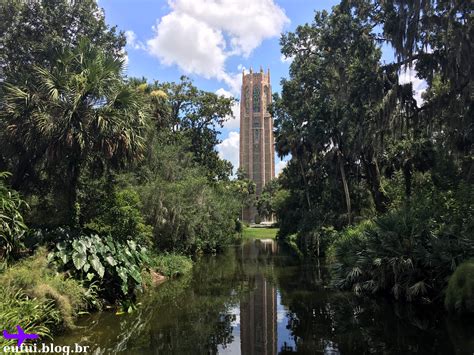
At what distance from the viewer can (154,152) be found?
22938mm

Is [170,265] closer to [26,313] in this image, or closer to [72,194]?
[72,194]

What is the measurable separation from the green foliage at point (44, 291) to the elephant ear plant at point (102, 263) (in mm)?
453

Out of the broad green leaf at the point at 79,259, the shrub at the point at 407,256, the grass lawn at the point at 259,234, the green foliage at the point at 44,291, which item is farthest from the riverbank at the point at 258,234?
the green foliage at the point at 44,291

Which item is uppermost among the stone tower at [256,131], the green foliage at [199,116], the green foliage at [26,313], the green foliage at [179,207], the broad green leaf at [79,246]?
the stone tower at [256,131]

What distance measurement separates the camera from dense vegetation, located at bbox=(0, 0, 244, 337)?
8.95 metres

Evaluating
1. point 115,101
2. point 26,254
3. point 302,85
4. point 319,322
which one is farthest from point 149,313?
point 302,85

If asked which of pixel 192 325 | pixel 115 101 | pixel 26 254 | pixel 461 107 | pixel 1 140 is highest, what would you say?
pixel 461 107

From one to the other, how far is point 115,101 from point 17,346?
8.66 metres

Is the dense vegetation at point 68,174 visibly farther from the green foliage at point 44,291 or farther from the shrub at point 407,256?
the shrub at point 407,256

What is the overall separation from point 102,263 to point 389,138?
57.4 ft

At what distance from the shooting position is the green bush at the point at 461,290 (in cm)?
940

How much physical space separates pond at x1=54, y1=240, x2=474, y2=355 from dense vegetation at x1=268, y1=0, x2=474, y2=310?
138 cm

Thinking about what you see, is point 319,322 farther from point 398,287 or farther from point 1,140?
point 1,140

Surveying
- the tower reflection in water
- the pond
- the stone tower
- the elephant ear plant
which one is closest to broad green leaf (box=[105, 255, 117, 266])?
the elephant ear plant
